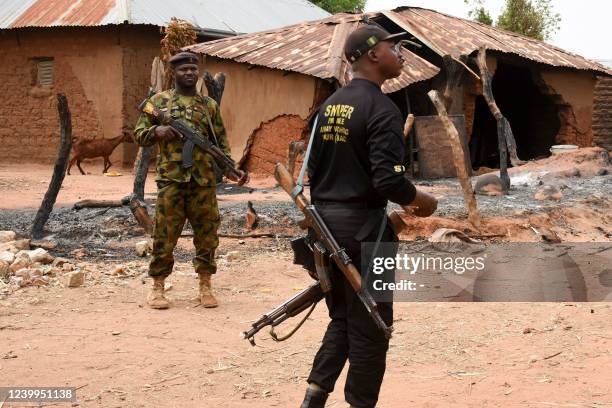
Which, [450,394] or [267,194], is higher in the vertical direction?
[450,394]

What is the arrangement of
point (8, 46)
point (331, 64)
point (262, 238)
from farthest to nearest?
1. point (8, 46)
2. point (331, 64)
3. point (262, 238)

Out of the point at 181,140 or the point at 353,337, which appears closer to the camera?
the point at 353,337

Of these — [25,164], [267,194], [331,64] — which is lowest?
[25,164]

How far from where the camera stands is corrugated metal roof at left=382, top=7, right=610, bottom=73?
15195 millimetres

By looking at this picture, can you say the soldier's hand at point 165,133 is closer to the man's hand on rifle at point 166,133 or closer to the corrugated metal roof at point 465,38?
the man's hand on rifle at point 166,133

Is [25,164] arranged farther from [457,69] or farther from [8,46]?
[457,69]

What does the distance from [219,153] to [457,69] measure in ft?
25.5

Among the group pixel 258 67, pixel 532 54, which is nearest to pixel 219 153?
pixel 258 67

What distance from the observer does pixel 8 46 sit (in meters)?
18.2

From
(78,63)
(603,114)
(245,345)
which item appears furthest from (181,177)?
(603,114)

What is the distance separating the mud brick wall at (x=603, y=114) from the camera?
60.8ft

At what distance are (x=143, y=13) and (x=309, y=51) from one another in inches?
162

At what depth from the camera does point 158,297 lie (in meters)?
5.92

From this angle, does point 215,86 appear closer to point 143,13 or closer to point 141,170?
point 141,170
